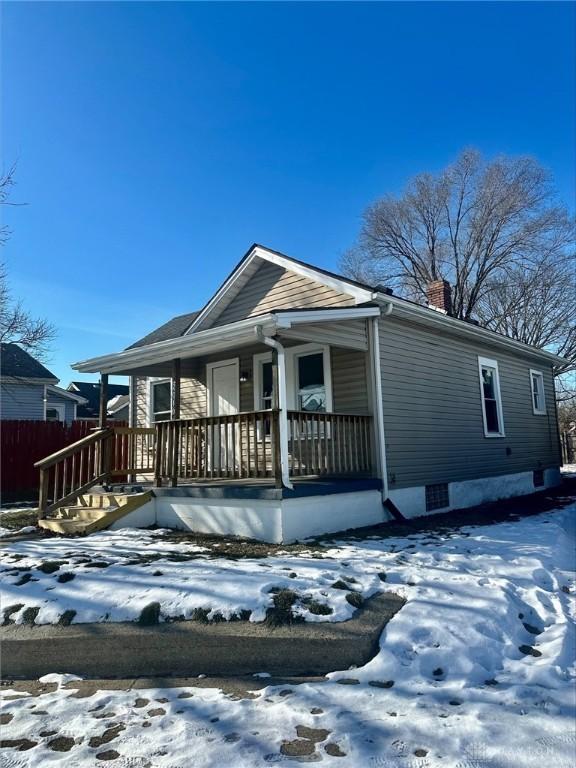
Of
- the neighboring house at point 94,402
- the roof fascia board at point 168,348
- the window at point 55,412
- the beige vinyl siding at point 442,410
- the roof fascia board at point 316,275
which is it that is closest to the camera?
the roof fascia board at point 168,348

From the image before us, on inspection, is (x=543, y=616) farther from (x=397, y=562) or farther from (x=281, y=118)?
(x=281, y=118)

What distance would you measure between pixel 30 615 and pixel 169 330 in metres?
10.4

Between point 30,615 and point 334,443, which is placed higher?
point 334,443

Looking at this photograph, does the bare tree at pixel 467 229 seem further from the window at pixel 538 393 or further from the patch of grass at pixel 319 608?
the patch of grass at pixel 319 608

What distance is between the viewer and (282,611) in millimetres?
3908

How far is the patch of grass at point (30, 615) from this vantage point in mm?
4008

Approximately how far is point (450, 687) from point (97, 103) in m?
9.95

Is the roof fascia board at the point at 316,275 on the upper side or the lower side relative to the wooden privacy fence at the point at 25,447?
upper

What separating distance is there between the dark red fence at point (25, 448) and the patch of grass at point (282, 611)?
414 inches

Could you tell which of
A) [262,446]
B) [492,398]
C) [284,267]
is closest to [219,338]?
[262,446]

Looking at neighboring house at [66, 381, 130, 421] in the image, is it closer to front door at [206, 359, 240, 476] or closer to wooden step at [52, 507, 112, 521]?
front door at [206, 359, 240, 476]

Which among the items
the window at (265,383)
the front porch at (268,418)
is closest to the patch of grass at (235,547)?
the front porch at (268,418)

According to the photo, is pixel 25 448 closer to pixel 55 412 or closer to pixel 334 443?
pixel 334 443

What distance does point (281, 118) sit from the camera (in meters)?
12.5
